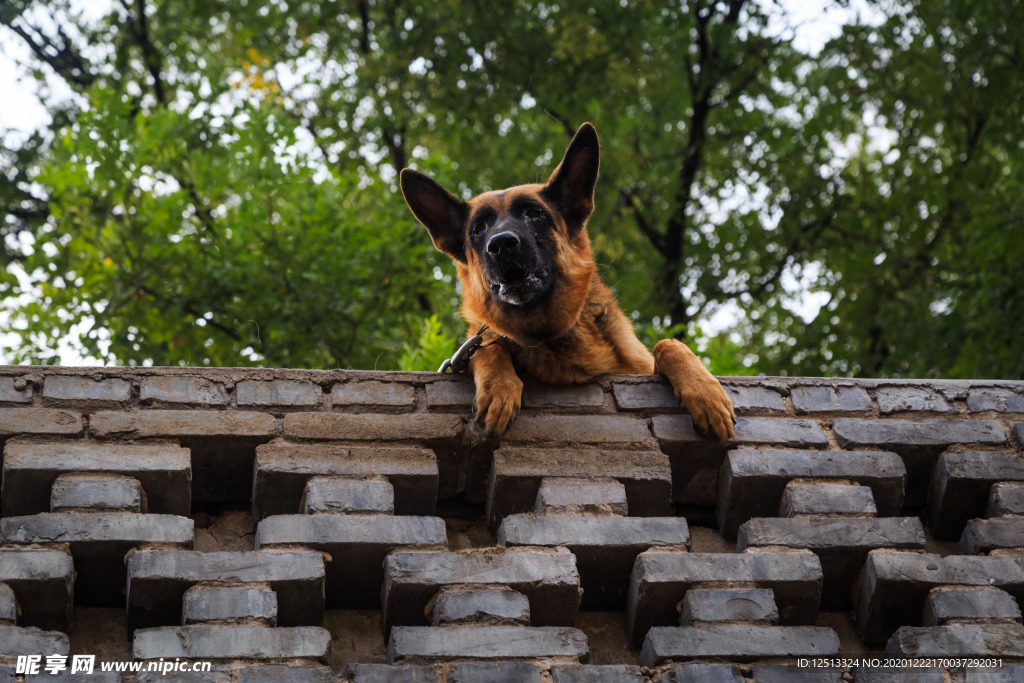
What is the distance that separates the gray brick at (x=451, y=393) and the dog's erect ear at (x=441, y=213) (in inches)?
53.5

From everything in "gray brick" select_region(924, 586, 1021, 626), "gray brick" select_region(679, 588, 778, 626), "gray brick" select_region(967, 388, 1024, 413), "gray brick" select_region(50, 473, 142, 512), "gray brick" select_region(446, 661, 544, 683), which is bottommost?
"gray brick" select_region(446, 661, 544, 683)

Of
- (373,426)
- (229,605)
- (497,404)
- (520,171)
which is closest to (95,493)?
(229,605)

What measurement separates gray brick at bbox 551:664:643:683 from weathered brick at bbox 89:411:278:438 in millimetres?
1206

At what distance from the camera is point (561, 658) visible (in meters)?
2.70

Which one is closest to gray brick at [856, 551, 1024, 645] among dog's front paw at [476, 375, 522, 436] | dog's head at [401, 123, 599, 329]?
dog's front paw at [476, 375, 522, 436]

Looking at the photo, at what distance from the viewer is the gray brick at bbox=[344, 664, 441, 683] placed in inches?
101

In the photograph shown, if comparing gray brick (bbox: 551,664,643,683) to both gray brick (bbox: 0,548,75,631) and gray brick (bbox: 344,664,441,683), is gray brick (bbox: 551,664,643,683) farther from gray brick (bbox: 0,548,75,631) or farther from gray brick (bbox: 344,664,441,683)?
gray brick (bbox: 0,548,75,631)

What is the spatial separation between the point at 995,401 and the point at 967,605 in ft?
3.24

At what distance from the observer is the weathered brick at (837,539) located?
3088 mm

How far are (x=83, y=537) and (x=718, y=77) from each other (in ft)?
34.8

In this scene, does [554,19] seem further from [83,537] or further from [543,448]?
[83,537]

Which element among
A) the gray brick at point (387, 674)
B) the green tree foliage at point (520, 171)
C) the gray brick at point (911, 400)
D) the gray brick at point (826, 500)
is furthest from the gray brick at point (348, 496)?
the green tree foliage at point (520, 171)

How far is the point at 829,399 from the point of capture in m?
3.63

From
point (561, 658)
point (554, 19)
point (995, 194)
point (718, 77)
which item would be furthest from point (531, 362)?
point (718, 77)
